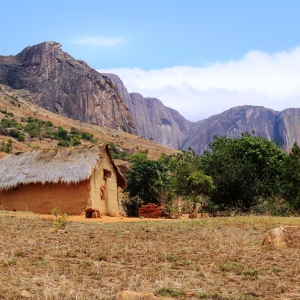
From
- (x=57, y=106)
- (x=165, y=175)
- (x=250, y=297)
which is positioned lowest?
(x=250, y=297)

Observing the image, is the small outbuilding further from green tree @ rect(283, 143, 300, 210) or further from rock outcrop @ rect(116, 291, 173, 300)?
rock outcrop @ rect(116, 291, 173, 300)

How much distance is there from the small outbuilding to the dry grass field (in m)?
9.42

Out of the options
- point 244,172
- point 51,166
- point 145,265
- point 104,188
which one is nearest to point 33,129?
point 51,166

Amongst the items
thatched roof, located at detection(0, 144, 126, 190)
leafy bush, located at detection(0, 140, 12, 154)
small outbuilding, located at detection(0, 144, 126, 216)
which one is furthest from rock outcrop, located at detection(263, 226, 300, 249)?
leafy bush, located at detection(0, 140, 12, 154)

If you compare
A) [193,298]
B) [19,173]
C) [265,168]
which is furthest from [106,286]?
[265,168]

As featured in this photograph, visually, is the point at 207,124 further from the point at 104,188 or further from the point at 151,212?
the point at 151,212

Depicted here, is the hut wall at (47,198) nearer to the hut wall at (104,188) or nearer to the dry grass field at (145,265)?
the hut wall at (104,188)

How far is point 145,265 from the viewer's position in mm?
7977

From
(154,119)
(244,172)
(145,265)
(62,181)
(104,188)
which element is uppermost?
(154,119)

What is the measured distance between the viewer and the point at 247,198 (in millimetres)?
24672

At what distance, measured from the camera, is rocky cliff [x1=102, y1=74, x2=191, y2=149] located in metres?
181

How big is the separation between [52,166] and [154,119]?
163725mm

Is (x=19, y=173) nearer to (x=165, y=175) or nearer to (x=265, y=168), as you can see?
(x=165, y=175)

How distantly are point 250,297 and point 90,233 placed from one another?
7157mm
